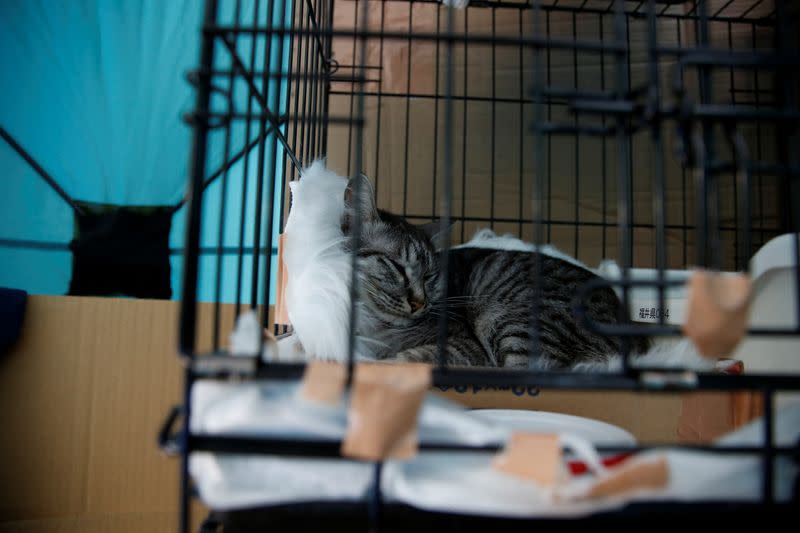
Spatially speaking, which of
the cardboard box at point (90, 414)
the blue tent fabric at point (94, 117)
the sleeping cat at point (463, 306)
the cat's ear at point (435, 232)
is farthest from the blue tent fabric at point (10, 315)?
the cat's ear at point (435, 232)

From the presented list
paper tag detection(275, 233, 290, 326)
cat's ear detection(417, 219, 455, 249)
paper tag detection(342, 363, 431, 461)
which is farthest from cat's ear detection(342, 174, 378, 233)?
paper tag detection(342, 363, 431, 461)

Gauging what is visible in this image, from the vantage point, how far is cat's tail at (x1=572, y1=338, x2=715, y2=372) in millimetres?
831

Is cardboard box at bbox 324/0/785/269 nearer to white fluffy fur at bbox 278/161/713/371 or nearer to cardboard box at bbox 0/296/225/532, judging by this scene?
white fluffy fur at bbox 278/161/713/371

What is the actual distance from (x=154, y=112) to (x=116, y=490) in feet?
2.68

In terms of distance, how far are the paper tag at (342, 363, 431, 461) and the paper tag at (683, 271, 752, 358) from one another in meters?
0.19

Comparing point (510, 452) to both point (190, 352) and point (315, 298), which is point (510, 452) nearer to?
point (190, 352)

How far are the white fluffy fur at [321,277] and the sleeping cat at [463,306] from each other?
1.6 inches

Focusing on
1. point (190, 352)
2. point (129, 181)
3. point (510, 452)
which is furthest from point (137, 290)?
point (510, 452)

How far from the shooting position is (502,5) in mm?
1577

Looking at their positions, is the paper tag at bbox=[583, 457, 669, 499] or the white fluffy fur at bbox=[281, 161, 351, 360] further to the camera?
the white fluffy fur at bbox=[281, 161, 351, 360]

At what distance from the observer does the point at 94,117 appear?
1.17 m

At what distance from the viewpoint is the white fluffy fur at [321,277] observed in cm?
86

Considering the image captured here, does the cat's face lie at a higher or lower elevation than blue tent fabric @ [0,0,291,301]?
lower

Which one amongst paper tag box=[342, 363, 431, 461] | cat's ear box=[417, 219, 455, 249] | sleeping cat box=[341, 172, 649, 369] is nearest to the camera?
paper tag box=[342, 363, 431, 461]
